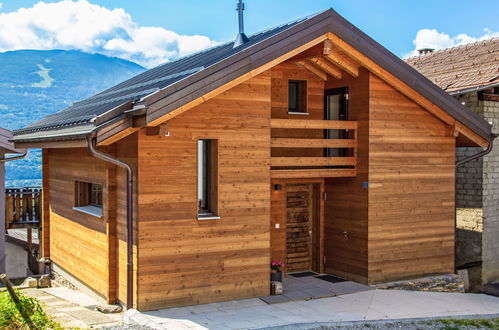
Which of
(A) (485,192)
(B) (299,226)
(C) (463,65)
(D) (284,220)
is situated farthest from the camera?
(C) (463,65)

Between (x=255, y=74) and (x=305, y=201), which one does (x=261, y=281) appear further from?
(x=255, y=74)

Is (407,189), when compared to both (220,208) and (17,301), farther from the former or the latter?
(17,301)

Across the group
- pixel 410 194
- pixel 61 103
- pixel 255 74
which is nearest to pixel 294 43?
pixel 255 74

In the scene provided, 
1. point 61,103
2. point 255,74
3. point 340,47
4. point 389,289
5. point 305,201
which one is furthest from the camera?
point 61,103

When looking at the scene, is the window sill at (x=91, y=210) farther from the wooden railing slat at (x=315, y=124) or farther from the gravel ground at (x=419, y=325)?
the gravel ground at (x=419, y=325)

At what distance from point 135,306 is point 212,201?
237 centimetres

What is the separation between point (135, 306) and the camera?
32.5 ft

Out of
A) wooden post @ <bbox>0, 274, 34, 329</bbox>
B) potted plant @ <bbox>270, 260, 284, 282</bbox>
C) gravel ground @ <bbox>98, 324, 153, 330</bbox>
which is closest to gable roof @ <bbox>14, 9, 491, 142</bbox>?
wooden post @ <bbox>0, 274, 34, 329</bbox>

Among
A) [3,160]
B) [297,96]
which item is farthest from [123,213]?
[3,160]

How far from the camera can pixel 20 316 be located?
8469mm

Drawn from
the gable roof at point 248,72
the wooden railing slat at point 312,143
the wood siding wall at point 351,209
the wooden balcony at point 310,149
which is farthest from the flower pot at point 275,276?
the gable roof at point 248,72

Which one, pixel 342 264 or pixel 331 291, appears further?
pixel 342 264

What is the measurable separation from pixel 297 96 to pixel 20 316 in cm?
756

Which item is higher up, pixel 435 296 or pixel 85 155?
pixel 85 155
